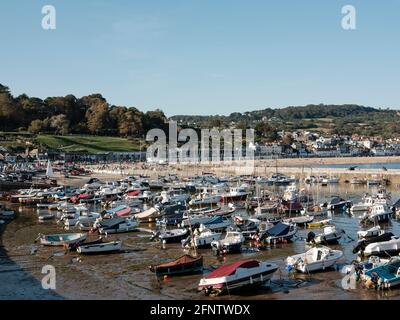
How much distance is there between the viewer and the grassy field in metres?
112

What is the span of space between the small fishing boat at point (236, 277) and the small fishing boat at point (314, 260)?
2.07 metres

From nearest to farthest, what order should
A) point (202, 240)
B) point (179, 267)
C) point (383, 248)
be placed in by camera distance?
1. point (179, 267)
2. point (383, 248)
3. point (202, 240)

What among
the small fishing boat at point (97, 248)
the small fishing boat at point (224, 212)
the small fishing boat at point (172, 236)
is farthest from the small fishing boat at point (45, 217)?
the small fishing boat at point (97, 248)

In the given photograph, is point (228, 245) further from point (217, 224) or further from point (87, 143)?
point (87, 143)

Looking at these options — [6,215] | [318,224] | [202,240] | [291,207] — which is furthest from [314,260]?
[6,215]

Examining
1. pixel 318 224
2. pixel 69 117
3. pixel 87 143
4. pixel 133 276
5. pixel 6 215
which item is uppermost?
pixel 69 117

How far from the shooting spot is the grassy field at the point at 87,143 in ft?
368

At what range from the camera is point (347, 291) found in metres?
19.6

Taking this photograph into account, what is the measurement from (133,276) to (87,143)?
328 feet

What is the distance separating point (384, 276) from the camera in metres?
19.8

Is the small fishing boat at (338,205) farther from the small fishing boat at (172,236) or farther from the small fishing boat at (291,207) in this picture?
the small fishing boat at (172,236)

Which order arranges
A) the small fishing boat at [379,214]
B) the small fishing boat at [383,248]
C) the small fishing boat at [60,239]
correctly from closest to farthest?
the small fishing boat at [383,248] → the small fishing boat at [60,239] → the small fishing boat at [379,214]
